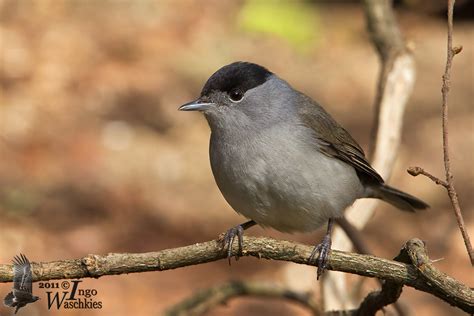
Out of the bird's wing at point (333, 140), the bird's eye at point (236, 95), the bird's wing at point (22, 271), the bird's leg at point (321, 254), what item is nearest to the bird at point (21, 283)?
the bird's wing at point (22, 271)

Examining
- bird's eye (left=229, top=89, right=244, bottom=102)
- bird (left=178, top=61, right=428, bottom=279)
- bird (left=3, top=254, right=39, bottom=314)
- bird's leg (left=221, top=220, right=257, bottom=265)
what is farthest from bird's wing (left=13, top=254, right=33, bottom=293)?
bird's eye (left=229, top=89, right=244, bottom=102)

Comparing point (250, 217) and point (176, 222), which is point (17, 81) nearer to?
point (176, 222)

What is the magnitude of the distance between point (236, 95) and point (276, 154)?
549 mm

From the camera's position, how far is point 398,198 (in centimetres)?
542

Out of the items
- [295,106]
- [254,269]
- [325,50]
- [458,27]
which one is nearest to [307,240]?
[254,269]

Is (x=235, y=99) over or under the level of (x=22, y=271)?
over

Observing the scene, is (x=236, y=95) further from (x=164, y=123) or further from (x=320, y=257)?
(x=164, y=123)

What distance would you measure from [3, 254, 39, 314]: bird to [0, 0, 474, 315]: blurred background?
8.37ft

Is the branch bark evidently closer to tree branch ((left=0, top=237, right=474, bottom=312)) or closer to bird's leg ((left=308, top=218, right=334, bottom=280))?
bird's leg ((left=308, top=218, right=334, bottom=280))

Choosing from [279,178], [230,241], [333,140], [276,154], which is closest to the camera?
[230,241]

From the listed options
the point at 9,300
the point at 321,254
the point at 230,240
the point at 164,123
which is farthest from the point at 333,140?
the point at 164,123

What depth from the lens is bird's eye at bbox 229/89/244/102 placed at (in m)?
4.79
